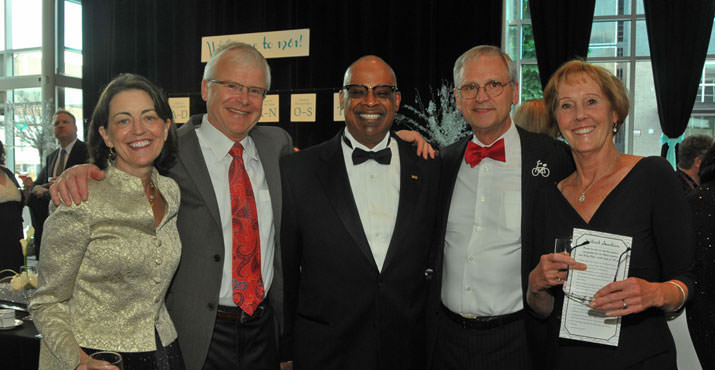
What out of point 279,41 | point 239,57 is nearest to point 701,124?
point 279,41

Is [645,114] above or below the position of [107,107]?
above

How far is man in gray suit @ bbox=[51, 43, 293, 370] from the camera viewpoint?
2184mm

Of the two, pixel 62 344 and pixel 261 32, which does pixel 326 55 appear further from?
pixel 62 344

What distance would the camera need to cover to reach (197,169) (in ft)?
7.50

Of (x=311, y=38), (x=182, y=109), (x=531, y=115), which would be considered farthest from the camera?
(x=182, y=109)

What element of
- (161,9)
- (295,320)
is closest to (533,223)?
(295,320)

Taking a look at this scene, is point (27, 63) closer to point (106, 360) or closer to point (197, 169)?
point (197, 169)

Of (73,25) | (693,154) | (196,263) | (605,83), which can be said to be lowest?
(196,263)

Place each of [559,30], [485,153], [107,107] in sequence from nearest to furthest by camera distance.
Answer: [107,107], [485,153], [559,30]

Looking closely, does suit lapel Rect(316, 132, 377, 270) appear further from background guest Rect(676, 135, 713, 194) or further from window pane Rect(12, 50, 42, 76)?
window pane Rect(12, 50, 42, 76)

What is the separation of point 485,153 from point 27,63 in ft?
33.7

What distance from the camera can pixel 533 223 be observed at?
6.85 feet

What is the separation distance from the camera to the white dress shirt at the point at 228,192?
90.2 inches

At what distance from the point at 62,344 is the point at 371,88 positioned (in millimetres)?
1631
